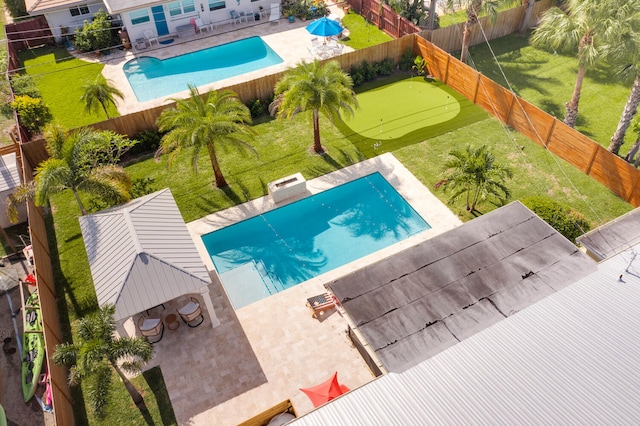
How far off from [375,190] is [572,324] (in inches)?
490

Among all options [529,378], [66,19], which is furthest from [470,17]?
[66,19]

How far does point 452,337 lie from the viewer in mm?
14258

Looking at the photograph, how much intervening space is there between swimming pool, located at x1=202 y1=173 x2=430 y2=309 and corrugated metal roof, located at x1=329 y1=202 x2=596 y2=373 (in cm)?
482

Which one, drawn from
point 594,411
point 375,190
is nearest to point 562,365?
point 594,411

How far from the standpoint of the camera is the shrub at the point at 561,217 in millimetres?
19859

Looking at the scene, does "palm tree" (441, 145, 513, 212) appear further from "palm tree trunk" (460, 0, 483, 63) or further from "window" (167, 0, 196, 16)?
"window" (167, 0, 196, 16)

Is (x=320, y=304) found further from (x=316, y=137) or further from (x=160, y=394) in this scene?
(x=316, y=137)

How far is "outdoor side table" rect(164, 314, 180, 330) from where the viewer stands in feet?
60.8

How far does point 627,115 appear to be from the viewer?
2325 centimetres

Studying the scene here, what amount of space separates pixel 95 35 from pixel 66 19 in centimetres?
410

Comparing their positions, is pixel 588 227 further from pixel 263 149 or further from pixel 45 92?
pixel 45 92

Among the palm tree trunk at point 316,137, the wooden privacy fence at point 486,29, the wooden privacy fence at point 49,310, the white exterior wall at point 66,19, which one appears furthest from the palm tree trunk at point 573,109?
the white exterior wall at point 66,19

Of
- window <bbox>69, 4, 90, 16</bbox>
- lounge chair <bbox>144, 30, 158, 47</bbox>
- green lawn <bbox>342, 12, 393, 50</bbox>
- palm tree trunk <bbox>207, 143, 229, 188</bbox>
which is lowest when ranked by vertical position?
palm tree trunk <bbox>207, 143, 229, 188</bbox>

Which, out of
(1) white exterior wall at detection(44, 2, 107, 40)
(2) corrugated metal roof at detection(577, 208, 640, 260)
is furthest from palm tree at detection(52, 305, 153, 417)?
(1) white exterior wall at detection(44, 2, 107, 40)
